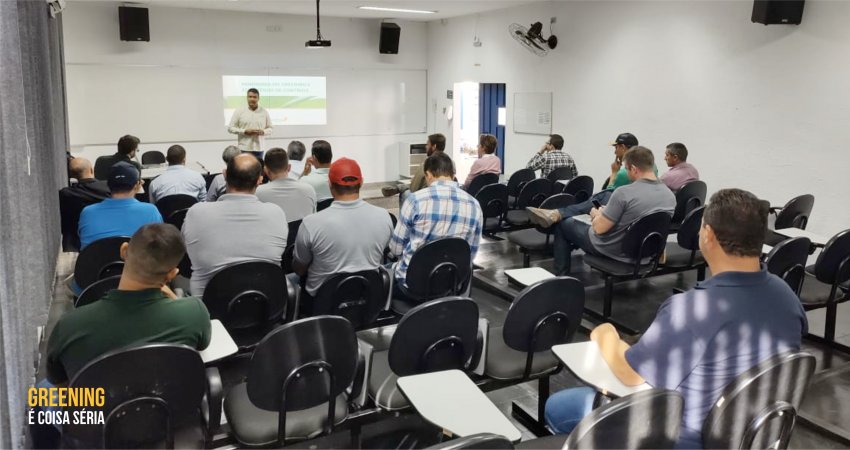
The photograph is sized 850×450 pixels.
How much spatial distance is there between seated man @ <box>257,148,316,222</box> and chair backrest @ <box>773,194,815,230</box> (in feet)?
11.8

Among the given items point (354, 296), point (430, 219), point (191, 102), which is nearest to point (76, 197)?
point (354, 296)

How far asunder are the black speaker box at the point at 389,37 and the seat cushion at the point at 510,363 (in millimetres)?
9256

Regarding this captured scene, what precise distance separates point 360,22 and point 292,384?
9986mm

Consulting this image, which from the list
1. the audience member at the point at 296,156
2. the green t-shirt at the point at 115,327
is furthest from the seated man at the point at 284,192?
the green t-shirt at the point at 115,327

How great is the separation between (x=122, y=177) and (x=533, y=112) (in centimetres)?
698

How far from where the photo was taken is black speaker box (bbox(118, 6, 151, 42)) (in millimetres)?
9031

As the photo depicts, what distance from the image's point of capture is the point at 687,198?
221 inches

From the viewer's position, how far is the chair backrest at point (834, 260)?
3609 mm

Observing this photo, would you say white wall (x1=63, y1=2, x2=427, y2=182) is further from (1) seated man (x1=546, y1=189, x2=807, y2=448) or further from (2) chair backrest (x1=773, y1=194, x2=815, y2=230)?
(1) seated man (x1=546, y1=189, x2=807, y2=448)

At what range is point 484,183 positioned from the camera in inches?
269

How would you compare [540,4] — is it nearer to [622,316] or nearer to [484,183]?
[484,183]

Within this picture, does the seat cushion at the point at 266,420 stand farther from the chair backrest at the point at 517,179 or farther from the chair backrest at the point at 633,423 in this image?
the chair backrest at the point at 517,179

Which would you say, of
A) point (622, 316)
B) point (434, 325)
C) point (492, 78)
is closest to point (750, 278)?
point (434, 325)

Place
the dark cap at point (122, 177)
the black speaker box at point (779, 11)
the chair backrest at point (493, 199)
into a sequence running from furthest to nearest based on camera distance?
the chair backrest at point (493, 199)
the black speaker box at point (779, 11)
the dark cap at point (122, 177)
